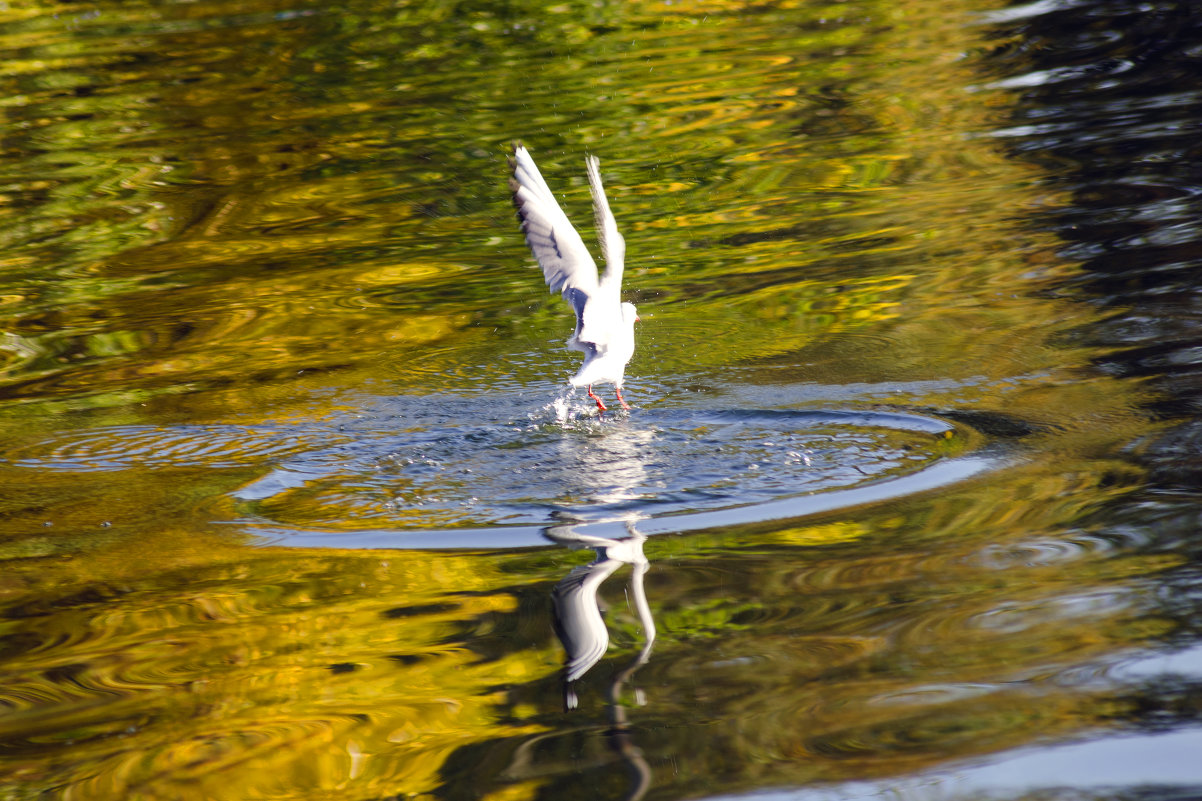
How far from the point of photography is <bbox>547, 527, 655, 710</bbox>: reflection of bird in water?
10.9 ft

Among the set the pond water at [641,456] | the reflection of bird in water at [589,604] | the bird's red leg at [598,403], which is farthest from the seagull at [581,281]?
the reflection of bird in water at [589,604]

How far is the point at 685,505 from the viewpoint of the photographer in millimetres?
4273

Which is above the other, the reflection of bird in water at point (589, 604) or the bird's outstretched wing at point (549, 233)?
the bird's outstretched wing at point (549, 233)

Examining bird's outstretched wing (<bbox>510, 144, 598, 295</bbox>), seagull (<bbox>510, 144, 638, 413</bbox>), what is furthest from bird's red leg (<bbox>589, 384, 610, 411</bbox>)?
bird's outstretched wing (<bbox>510, 144, 598, 295</bbox>)

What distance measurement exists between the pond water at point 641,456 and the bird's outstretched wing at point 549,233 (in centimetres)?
52

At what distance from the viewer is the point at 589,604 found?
11.9ft

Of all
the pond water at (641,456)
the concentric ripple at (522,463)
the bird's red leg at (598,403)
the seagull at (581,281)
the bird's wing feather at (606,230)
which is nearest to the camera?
the pond water at (641,456)

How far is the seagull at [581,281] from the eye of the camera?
18.3 feet

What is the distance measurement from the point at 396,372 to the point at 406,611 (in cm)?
269

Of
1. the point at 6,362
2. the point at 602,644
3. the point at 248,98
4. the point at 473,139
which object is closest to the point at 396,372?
the point at 6,362

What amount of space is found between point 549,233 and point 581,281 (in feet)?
0.79

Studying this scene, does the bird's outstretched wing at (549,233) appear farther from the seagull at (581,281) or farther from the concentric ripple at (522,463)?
the concentric ripple at (522,463)

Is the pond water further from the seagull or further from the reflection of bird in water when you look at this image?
the seagull

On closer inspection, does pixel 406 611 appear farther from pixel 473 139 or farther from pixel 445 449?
pixel 473 139
